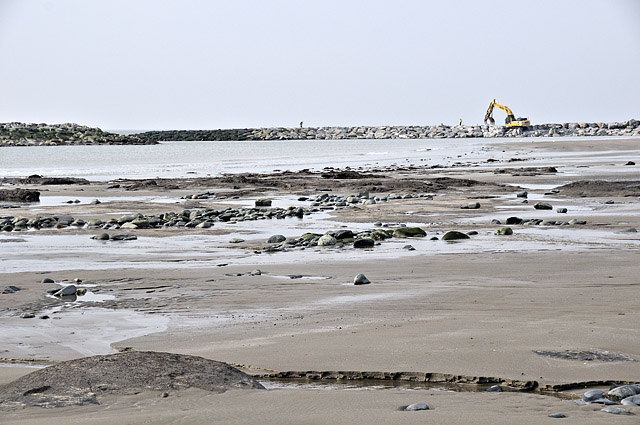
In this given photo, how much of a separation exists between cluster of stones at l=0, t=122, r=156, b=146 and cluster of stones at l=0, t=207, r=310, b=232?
98.7 metres

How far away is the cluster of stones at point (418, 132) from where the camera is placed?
125438 mm

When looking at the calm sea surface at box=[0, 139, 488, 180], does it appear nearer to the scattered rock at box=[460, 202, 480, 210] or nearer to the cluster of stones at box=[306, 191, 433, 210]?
the cluster of stones at box=[306, 191, 433, 210]

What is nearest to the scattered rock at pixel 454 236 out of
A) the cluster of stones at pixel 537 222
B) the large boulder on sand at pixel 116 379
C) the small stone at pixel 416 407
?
the cluster of stones at pixel 537 222

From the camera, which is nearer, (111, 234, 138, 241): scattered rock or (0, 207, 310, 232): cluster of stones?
(111, 234, 138, 241): scattered rock

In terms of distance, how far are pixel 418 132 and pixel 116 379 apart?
14194 cm

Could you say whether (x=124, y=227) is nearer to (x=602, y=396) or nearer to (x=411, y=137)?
(x=602, y=396)

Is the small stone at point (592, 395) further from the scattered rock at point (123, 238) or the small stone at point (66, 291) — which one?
the scattered rock at point (123, 238)

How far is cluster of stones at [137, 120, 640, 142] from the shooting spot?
125 metres

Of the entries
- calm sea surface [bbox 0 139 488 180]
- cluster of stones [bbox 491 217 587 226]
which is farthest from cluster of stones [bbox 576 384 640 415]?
calm sea surface [bbox 0 139 488 180]

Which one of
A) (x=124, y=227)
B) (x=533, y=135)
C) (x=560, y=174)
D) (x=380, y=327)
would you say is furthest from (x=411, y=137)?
(x=380, y=327)

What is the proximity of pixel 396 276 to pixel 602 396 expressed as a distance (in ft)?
15.0

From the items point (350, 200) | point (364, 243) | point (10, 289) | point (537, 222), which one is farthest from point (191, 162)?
point (10, 289)

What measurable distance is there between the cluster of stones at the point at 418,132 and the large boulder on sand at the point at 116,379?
122434mm

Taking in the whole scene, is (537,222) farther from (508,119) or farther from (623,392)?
(508,119)
